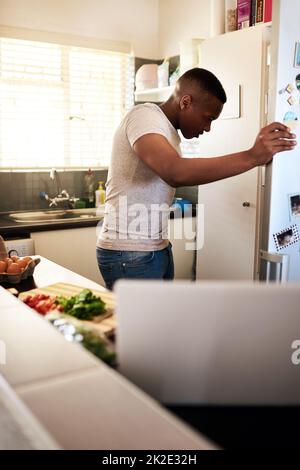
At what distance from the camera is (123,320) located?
0.68 meters

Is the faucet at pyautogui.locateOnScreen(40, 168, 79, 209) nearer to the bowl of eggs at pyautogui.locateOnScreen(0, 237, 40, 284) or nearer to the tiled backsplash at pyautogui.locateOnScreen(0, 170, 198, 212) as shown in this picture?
the tiled backsplash at pyautogui.locateOnScreen(0, 170, 198, 212)

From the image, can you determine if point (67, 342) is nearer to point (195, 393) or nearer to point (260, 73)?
point (195, 393)

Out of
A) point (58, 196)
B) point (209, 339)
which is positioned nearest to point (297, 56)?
point (209, 339)

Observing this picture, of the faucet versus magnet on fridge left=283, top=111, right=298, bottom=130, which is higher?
magnet on fridge left=283, top=111, right=298, bottom=130

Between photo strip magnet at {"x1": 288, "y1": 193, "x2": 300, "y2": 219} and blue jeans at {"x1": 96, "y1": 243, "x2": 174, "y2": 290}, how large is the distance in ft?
1.58

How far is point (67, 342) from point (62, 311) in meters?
0.22

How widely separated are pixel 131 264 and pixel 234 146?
1.29 meters

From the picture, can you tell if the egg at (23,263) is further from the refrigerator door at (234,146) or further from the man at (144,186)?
the refrigerator door at (234,146)

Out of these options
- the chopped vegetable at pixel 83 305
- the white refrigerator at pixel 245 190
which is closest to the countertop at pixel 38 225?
the white refrigerator at pixel 245 190

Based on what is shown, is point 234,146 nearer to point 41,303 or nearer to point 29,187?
point 29,187

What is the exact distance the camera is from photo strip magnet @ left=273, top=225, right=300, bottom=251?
1697mm

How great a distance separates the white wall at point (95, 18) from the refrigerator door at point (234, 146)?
0.97 meters

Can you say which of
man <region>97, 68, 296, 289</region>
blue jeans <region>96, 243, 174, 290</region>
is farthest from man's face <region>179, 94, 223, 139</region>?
blue jeans <region>96, 243, 174, 290</region>

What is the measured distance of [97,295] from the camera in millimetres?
1208
